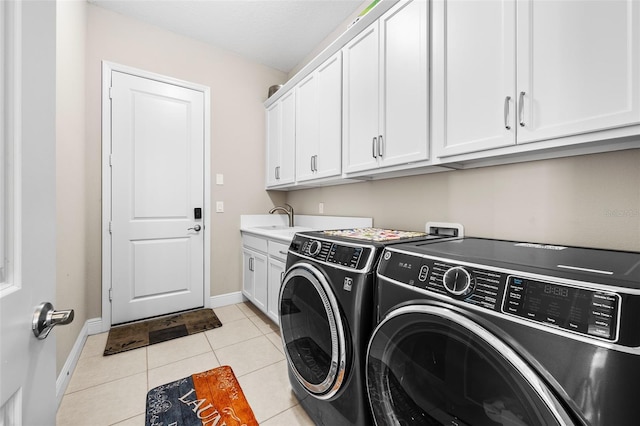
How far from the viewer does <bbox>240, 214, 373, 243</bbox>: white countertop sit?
2.23 m

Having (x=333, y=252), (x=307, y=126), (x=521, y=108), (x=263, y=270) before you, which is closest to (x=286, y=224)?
(x=263, y=270)

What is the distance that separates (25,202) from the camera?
0.46 m

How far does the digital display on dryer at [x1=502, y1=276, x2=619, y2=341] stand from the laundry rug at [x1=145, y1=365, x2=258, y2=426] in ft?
4.55

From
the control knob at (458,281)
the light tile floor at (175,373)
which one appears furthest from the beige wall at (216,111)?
the control knob at (458,281)

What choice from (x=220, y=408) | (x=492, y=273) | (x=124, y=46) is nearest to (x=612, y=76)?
(x=492, y=273)

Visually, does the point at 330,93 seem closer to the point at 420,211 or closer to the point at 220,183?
the point at 420,211

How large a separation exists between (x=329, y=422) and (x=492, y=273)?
1.03 metres

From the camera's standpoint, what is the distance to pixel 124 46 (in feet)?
7.99

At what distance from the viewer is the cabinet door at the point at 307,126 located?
2.32 meters

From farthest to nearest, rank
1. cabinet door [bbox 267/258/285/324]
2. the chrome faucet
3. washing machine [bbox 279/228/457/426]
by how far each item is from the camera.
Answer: the chrome faucet, cabinet door [bbox 267/258/285/324], washing machine [bbox 279/228/457/426]

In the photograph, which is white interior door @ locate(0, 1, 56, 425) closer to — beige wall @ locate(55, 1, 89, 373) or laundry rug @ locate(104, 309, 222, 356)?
beige wall @ locate(55, 1, 89, 373)

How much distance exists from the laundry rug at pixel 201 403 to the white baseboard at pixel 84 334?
50 cm

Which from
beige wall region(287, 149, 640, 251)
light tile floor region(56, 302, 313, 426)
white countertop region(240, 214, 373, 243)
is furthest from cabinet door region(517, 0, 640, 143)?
light tile floor region(56, 302, 313, 426)

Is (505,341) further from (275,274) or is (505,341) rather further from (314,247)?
(275,274)
